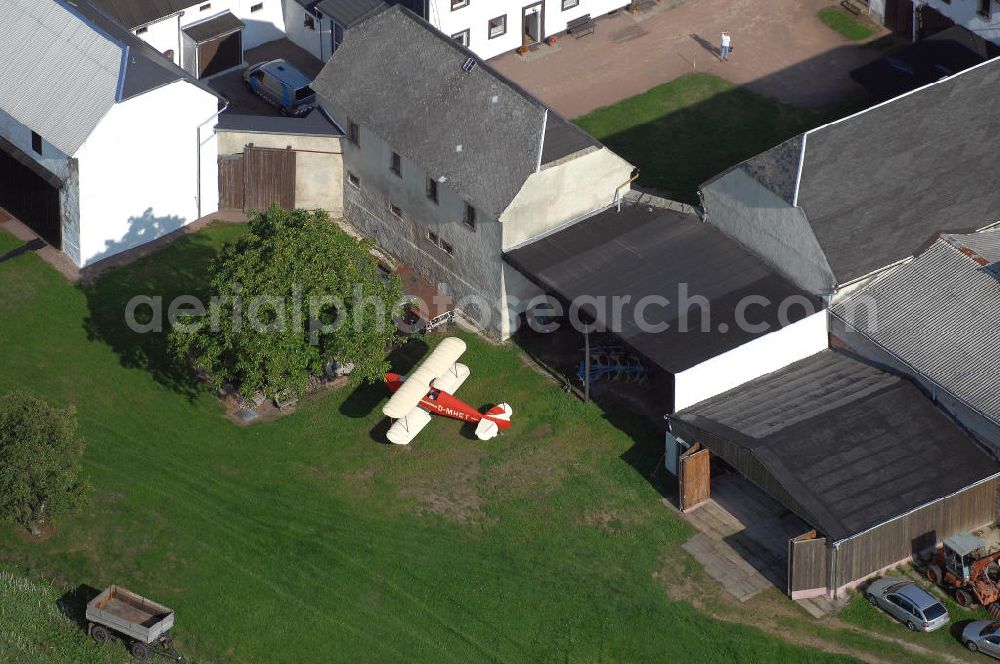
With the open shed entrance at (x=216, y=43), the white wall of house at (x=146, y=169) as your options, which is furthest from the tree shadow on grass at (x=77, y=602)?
the open shed entrance at (x=216, y=43)

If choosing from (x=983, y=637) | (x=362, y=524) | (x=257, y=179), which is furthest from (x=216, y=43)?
(x=983, y=637)

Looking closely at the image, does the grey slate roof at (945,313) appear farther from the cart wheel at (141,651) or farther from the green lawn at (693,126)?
the cart wheel at (141,651)

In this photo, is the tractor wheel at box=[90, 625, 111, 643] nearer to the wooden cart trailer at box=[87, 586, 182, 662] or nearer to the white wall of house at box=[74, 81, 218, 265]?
the wooden cart trailer at box=[87, 586, 182, 662]

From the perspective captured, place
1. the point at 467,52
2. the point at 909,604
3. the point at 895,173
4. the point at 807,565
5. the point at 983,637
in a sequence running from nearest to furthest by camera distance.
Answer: the point at 983,637
the point at 909,604
the point at 807,565
the point at 895,173
the point at 467,52

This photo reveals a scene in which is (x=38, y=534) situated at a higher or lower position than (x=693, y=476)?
lower

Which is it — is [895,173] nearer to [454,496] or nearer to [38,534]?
[454,496]

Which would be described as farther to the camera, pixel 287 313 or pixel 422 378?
pixel 422 378

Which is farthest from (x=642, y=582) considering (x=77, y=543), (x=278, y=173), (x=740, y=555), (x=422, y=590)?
(x=278, y=173)

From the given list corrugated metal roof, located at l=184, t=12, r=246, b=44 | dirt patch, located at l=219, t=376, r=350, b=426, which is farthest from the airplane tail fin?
corrugated metal roof, located at l=184, t=12, r=246, b=44
